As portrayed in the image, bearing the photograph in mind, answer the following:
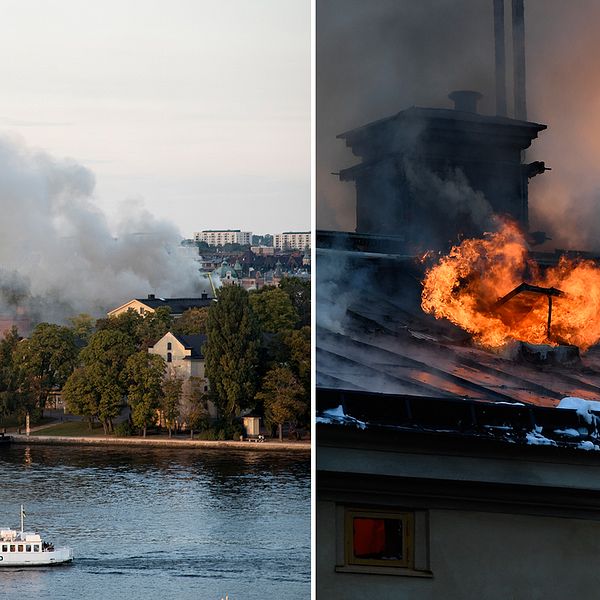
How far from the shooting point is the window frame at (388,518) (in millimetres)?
3273

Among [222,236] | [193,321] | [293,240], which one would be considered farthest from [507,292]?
[193,321]

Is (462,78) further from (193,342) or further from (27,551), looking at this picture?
(27,551)

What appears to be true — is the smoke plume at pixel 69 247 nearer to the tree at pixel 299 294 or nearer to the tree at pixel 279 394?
the tree at pixel 299 294

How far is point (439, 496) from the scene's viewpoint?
3.26 m

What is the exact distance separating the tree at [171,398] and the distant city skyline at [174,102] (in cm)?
90

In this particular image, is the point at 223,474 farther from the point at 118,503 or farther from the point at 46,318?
the point at 46,318

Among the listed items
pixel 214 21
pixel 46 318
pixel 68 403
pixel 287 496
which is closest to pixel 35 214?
pixel 46 318

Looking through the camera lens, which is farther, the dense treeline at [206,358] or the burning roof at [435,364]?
the dense treeline at [206,358]

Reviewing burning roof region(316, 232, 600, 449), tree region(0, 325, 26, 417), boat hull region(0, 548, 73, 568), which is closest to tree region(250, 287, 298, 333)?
tree region(0, 325, 26, 417)

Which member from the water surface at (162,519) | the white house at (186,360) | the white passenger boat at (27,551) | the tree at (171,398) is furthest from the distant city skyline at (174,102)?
the white passenger boat at (27,551)

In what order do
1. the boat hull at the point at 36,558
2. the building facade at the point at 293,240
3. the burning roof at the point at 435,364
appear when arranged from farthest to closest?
the boat hull at the point at 36,558 → the building facade at the point at 293,240 → the burning roof at the point at 435,364

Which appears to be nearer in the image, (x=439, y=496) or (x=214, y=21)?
(x=439, y=496)

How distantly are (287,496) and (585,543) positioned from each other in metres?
4.33

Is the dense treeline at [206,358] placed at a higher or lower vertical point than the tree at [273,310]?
lower
